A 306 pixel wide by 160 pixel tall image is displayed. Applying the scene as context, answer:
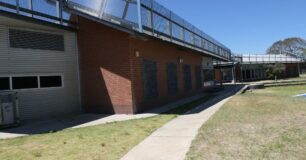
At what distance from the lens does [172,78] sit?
68.4 ft

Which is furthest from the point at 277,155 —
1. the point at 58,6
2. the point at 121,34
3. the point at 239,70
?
the point at 239,70

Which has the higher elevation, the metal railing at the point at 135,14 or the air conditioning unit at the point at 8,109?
the metal railing at the point at 135,14

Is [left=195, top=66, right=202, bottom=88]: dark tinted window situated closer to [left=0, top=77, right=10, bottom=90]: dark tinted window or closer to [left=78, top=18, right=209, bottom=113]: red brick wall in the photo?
[left=78, top=18, right=209, bottom=113]: red brick wall

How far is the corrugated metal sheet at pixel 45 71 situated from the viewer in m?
13.3

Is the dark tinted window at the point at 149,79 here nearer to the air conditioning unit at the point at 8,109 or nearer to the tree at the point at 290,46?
the air conditioning unit at the point at 8,109

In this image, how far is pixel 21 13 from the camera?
1303 centimetres

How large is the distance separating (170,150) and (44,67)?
8971 millimetres

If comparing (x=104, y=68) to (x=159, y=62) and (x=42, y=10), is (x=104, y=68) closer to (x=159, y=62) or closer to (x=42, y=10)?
(x=42, y=10)

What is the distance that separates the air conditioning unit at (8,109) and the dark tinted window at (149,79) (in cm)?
576

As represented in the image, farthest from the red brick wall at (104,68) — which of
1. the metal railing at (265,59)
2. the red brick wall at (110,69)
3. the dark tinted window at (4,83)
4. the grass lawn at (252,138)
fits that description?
the metal railing at (265,59)

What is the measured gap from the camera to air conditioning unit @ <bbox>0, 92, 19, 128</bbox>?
12102mm

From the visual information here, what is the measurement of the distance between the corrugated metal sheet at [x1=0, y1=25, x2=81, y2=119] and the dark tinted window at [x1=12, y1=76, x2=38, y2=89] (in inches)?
→ 6.6

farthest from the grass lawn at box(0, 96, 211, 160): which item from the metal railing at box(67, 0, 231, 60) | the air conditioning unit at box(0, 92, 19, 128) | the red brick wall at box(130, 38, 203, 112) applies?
the metal railing at box(67, 0, 231, 60)

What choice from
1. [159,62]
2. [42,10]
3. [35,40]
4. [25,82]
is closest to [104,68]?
[35,40]
